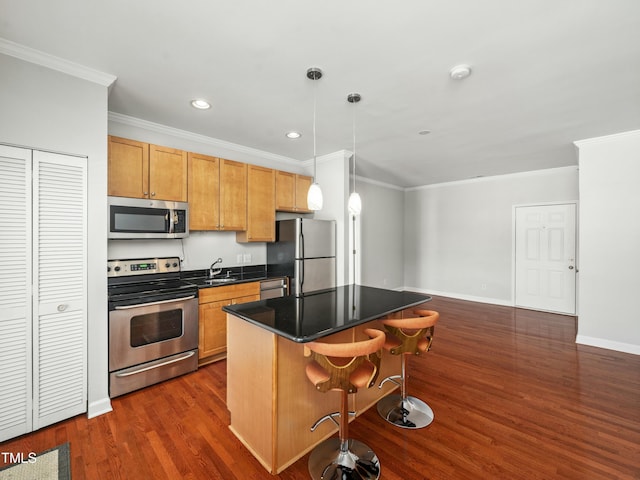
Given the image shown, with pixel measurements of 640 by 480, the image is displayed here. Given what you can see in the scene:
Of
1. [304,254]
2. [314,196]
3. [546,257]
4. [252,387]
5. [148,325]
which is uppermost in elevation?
[314,196]

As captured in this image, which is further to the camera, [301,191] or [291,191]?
[301,191]

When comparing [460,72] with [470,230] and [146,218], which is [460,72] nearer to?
[146,218]

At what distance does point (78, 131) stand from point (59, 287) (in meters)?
1.22

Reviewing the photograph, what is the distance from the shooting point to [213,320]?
125 inches

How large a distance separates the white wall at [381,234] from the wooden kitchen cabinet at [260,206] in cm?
239

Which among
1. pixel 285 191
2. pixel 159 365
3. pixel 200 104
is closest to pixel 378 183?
pixel 285 191

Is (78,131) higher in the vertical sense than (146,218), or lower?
higher

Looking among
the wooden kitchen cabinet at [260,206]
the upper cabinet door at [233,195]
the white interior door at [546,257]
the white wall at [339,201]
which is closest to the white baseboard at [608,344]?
the white interior door at [546,257]

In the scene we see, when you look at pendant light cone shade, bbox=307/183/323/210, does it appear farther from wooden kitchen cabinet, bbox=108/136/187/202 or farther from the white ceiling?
wooden kitchen cabinet, bbox=108/136/187/202

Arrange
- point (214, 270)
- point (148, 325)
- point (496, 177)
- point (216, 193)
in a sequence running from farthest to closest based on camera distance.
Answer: point (496, 177), point (214, 270), point (216, 193), point (148, 325)

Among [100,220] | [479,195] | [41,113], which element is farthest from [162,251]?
[479,195]

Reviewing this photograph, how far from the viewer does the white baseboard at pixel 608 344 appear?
11.5ft

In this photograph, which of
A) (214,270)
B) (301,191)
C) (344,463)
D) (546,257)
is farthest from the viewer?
(546,257)

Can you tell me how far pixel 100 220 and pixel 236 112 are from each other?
1.64 m
